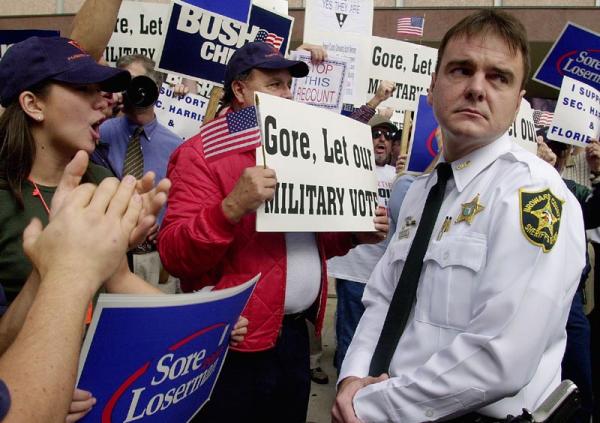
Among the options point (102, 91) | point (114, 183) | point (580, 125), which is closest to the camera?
point (114, 183)

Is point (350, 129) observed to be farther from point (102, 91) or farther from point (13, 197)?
point (13, 197)

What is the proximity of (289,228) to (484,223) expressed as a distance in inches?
33.9

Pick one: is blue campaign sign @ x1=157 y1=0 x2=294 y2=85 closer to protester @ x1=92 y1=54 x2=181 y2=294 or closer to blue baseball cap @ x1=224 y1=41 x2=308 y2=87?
protester @ x1=92 y1=54 x2=181 y2=294

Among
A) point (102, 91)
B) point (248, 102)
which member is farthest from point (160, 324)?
point (248, 102)

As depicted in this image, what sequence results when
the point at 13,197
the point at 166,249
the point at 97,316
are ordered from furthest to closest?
the point at 166,249
the point at 13,197
the point at 97,316

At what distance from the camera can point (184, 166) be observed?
2443 mm

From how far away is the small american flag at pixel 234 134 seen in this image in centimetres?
236

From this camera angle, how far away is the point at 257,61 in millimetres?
2621

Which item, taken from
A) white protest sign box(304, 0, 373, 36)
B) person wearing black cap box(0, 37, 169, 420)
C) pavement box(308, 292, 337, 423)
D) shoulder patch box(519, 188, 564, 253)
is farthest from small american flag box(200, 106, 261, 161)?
white protest sign box(304, 0, 373, 36)

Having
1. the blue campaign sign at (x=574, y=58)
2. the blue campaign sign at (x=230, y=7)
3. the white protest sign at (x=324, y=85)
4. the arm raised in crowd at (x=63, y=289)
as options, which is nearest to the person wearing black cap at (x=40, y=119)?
the arm raised in crowd at (x=63, y=289)

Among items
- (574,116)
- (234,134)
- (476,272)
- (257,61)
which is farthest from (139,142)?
(574,116)

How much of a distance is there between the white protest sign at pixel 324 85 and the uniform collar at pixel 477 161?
8.04ft

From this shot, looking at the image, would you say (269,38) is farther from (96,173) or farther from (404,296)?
(404,296)

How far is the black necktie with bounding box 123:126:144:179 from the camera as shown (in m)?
3.80
